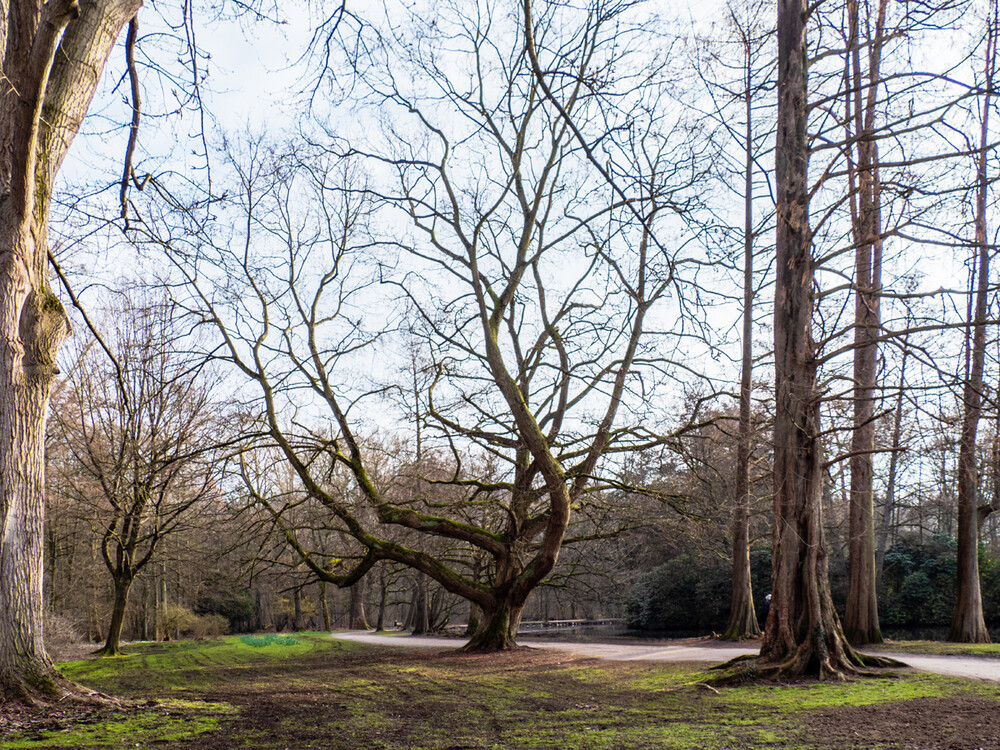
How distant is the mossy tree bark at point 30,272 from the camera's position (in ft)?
20.3

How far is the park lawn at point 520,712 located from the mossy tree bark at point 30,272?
1044 mm

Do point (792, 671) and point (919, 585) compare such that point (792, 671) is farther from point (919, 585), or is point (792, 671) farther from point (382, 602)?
point (382, 602)

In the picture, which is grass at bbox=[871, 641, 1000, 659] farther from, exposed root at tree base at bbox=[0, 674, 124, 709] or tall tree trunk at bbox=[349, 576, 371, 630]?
tall tree trunk at bbox=[349, 576, 371, 630]

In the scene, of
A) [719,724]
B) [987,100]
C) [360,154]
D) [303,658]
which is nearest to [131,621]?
[303,658]

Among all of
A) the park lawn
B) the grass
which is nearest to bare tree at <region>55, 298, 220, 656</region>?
the park lawn

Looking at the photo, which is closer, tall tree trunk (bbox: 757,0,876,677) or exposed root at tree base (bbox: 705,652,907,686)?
exposed root at tree base (bbox: 705,652,907,686)

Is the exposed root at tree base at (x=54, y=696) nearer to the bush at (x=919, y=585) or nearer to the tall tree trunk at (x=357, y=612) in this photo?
the bush at (x=919, y=585)

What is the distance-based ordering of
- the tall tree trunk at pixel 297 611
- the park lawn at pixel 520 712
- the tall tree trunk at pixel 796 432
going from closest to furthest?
1. the park lawn at pixel 520 712
2. the tall tree trunk at pixel 796 432
3. the tall tree trunk at pixel 297 611

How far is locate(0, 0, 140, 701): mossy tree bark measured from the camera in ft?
20.3

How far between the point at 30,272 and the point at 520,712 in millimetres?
6078

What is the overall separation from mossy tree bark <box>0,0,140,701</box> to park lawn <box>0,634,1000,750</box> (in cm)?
104

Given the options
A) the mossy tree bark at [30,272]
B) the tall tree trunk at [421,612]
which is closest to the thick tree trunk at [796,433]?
the mossy tree bark at [30,272]

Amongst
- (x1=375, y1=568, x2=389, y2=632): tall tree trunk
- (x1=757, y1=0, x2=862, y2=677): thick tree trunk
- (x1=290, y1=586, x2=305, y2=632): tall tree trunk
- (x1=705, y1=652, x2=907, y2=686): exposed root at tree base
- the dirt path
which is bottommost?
(x1=290, y1=586, x2=305, y2=632): tall tree trunk

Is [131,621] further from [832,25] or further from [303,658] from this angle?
[832,25]
